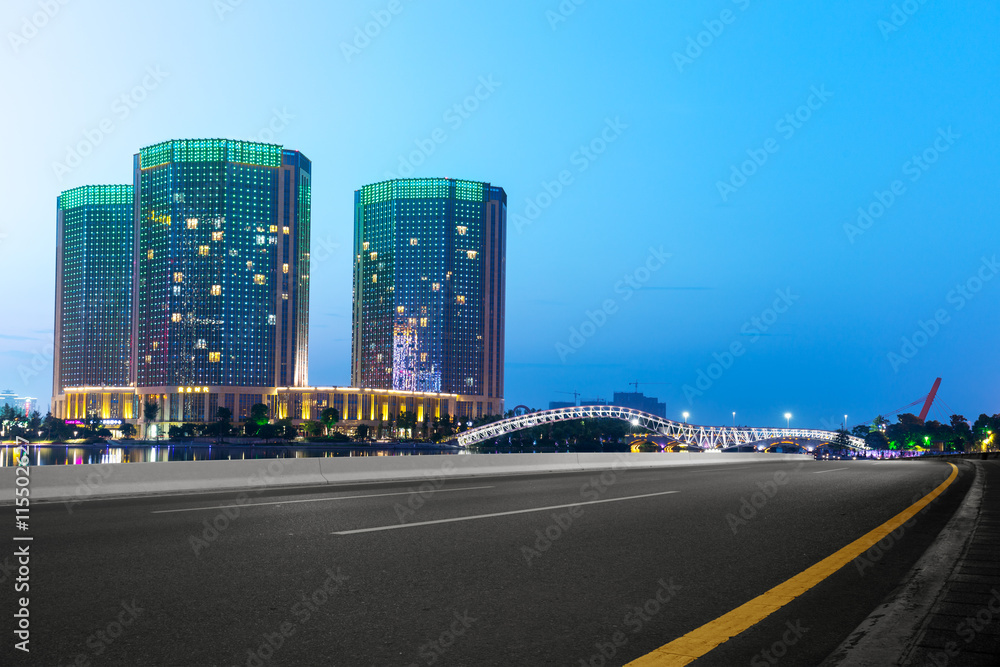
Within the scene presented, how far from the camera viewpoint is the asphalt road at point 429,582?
4.59m

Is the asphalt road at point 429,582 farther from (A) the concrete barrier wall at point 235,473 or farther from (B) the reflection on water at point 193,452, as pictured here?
(B) the reflection on water at point 193,452

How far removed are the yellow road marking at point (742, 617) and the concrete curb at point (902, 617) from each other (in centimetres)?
63

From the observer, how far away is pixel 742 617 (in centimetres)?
526

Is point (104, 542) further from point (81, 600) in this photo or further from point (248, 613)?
point (248, 613)

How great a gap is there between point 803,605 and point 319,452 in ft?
605

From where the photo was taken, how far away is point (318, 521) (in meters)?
10.3

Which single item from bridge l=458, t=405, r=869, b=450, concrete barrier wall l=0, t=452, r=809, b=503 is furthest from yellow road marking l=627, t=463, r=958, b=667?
bridge l=458, t=405, r=869, b=450

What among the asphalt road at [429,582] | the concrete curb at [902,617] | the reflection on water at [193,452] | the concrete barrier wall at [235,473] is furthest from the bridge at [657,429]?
the concrete curb at [902,617]

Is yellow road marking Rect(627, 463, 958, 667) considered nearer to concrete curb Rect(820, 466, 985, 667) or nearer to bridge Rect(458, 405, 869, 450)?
concrete curb Rect(820, 466, 985, 667)

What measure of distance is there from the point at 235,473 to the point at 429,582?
12.6m

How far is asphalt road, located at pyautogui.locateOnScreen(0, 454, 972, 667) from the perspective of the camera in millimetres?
4594

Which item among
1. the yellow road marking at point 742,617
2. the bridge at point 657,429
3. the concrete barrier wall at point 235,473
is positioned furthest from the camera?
the bridge at point 657,429

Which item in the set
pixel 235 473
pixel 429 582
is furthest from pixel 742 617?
pixel 235 473

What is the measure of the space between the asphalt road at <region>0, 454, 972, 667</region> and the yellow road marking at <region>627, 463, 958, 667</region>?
0.09 meters
